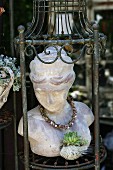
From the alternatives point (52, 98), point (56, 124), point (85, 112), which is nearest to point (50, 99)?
point (52, 98)

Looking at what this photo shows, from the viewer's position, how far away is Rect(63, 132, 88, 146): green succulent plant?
1475 millimetres

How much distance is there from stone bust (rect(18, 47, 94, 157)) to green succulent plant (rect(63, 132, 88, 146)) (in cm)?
5

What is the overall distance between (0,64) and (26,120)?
24 centimetres

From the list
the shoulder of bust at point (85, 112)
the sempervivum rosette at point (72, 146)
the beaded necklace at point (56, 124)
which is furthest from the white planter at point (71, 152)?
the shoulder of bust at point (85, 112)

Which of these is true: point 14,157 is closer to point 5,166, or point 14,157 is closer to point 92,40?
point 5,166

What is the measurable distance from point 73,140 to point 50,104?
0.52 feet

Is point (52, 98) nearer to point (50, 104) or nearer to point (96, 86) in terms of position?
point (50, 104)

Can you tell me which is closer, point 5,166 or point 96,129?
point 96,129

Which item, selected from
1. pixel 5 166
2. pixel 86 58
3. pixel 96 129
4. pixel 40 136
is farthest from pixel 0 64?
pixel 86 58

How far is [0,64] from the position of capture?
1.55 metres

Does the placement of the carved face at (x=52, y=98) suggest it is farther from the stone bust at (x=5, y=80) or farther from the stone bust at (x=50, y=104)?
the stone bust at (x=5, y=80)

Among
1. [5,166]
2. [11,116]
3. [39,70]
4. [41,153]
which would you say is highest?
[39,70]

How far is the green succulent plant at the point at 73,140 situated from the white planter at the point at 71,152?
0.02 metres

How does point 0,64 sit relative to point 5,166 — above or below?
above
